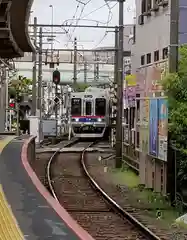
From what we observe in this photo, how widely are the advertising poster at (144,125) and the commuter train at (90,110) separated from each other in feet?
66.1

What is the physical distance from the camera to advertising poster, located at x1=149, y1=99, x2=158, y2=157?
564 inches

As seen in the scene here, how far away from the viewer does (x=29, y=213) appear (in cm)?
786

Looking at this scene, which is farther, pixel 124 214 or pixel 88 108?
pixel 88 108

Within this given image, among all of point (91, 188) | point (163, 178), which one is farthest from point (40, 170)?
point (163, 178)

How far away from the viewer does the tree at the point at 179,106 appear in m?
12.1

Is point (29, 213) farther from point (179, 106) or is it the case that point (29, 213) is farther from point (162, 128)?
point (162, 128)

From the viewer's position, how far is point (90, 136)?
38.1 m

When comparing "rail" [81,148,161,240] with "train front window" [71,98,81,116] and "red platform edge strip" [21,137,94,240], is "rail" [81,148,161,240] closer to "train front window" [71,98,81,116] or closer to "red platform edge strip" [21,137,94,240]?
"red platform edge strip" [21,137,94,240]

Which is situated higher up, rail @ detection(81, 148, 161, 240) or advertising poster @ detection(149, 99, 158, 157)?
advertising poster @ detection(149, 99, 158, 157)

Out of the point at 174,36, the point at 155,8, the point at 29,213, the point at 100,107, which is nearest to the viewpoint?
the point at 29,213

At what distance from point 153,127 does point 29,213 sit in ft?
23.8

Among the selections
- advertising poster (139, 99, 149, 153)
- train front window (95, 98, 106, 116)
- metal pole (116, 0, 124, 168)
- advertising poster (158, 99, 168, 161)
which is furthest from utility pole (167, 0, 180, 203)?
train front window (95, 98, 106, 116)

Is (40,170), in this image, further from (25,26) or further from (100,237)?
(100,237)

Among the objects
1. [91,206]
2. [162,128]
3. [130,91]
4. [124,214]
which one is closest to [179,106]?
[162,128]
